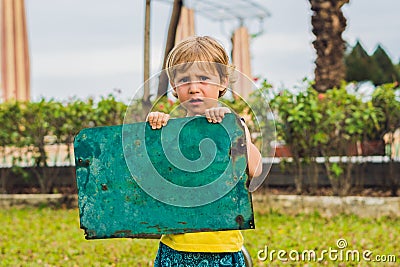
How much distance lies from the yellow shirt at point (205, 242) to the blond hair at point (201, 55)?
49cm

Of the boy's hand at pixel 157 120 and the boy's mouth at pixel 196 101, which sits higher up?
the boy's mouth at pixel 196 101

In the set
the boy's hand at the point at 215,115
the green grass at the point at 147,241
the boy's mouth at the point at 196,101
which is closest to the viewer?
the boy's hand at the point at 215,115

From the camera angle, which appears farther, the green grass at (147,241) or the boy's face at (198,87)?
the green grass at (147,241)

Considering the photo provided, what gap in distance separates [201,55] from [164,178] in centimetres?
44

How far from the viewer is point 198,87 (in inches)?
80.4

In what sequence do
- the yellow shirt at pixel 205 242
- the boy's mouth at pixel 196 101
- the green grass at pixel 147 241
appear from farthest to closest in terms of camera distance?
the green grass at pixel 147 241
the yellow shirt at pixel 205 242
the boy's mouth at pixel 196 101

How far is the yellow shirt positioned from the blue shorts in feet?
0.09

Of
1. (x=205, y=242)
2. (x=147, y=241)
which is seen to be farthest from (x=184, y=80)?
(x=147, y=241)

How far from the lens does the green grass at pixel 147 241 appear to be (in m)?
4.66

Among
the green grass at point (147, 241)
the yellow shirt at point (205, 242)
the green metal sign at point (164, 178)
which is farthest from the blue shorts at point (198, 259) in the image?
the green grass at point (147, 241)

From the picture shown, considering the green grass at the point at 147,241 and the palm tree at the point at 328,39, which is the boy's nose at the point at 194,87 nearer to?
the green grass at the point at 147,241

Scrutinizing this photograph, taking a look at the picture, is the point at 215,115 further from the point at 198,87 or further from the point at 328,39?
the point at 328,39

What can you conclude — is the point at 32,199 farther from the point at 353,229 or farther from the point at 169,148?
the point at 169,148

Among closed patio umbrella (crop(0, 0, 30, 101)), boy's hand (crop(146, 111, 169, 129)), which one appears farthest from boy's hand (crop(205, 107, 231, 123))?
closed patio umbrella (crop(0, 0, 30, 101))
